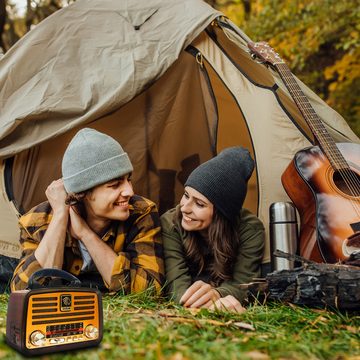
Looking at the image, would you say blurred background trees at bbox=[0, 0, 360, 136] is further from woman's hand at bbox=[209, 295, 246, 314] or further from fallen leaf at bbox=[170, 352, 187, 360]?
fallen leaf at bbox=[170, 352, 187, 360]

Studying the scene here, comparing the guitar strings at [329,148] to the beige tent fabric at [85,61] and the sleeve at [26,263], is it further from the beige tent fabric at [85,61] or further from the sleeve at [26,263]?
the sleeve at [26,263]

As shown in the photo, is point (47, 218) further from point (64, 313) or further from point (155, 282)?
point (64, 313)

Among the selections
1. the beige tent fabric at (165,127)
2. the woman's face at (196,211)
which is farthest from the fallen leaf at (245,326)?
the beige tent fabric at (165,127)

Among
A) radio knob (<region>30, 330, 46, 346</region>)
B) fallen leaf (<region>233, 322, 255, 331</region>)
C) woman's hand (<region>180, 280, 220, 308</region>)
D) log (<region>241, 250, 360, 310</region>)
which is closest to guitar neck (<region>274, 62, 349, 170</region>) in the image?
log (<region>241, 250, 360, 310</region>)

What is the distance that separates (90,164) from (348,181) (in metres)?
1.40

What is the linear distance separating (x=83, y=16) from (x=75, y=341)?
2.45 m

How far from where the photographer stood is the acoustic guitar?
2689 mm

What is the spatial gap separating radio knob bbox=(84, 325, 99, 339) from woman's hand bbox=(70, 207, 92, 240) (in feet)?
3.24

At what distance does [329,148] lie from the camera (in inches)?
119

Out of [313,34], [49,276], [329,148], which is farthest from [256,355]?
[313,34]

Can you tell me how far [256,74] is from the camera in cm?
358

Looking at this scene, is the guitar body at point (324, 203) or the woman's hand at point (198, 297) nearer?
the woman's hand at point (198, 297)

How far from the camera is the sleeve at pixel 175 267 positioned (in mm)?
2593

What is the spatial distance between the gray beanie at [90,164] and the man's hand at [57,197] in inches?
3.5
